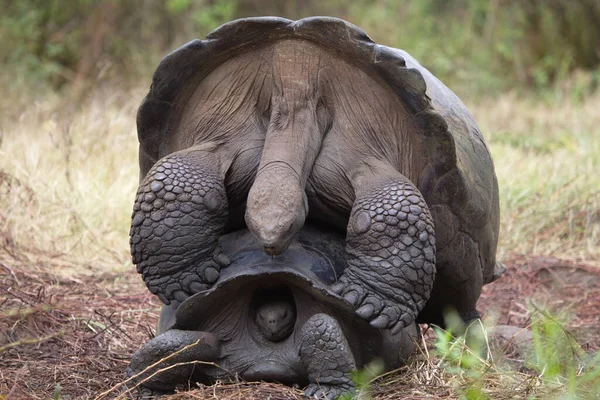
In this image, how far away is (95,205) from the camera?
5.78m

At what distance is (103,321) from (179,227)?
1349 mm

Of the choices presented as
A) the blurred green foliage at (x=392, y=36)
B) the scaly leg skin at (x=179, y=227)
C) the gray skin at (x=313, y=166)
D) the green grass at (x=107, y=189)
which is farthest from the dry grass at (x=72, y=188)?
the blurred green foliage at (x=392, y=36)

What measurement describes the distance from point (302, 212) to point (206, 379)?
594 mm

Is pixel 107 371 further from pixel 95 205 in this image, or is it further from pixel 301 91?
pixel 95 205

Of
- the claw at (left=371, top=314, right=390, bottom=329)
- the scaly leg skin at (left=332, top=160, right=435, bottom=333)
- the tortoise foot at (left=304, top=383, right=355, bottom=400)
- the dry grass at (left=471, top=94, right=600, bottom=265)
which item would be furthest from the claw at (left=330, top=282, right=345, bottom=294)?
the dry grass at (left=471, top=94, right=600, bottom=265)

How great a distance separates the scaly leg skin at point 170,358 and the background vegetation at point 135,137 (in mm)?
283

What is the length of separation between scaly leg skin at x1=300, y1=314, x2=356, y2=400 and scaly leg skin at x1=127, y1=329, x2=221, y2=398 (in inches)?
11.5

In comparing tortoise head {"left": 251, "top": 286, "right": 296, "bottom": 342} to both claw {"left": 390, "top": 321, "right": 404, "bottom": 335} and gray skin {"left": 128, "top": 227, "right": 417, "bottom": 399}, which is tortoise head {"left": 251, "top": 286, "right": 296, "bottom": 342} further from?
claw {"left": 390, "top": 321, "right": 404, "bottom": 335}

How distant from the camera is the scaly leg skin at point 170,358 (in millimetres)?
2693

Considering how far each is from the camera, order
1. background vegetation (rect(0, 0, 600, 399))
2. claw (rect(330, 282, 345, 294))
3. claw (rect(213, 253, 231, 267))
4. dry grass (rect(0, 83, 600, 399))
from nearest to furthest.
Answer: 1. claw (rect(330, 282, 345, 294))
2. claw (rect(213, 253, 231, 267))
3. dry grass (rect(0, 83, 600, 399))
4. background vegetation (rect(0, 0, 600, 399))

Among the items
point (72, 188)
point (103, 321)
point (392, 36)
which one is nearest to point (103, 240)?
point (72, 188)

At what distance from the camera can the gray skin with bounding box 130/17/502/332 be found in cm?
266

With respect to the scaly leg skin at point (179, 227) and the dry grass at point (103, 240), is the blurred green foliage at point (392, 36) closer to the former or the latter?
the dry grass at point (103, 240)

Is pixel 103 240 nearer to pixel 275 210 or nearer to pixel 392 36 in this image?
pixel 275 210
